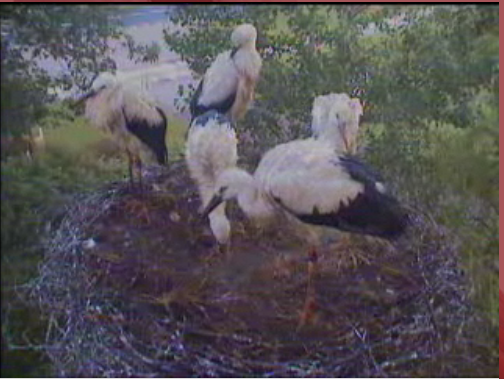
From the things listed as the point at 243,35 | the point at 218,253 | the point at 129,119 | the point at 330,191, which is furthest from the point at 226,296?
the point at 243,35

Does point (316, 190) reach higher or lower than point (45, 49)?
lower

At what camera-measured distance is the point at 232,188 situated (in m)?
1.86

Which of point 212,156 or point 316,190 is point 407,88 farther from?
point 212,156

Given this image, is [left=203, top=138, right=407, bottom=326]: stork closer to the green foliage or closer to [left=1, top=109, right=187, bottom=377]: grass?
[left=1, top=109, right=187, bottom=377]: grass

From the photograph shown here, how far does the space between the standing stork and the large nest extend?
0.16 ft

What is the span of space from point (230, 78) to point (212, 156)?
0.55 ft

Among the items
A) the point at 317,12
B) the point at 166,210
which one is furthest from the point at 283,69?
the point at 166,210

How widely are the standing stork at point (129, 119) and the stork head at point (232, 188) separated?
0.13 m

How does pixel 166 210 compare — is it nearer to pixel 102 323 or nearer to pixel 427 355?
pixel 102 323

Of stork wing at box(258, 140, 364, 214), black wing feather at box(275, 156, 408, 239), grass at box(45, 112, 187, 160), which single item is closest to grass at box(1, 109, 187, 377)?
grass at box(45, 112, 187, 160)

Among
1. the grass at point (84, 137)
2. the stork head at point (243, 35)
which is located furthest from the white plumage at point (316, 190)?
the stork head at point (243, 35)

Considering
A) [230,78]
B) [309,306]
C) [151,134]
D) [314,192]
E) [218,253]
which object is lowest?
[309,306]

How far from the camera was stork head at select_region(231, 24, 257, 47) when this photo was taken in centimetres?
185

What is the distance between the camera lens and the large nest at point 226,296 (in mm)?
1852
